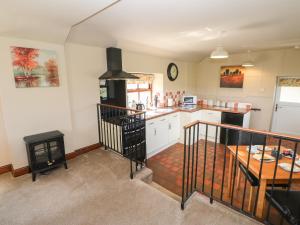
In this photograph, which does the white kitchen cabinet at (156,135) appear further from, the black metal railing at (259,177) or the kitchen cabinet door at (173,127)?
the black metal railing at (259,177)

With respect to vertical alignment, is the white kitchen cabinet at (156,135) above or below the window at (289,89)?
below

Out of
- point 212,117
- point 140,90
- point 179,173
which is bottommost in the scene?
point 179,173

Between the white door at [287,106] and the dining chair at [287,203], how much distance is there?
4.01 metres

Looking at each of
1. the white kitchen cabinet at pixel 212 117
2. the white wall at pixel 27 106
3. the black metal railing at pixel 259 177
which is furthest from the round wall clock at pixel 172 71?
the white wall at pixel 27 106

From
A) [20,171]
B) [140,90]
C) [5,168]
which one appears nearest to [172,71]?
[140,90]

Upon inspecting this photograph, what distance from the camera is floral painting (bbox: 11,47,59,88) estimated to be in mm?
2404

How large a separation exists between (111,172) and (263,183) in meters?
2.00

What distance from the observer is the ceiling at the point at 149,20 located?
184 centimetres

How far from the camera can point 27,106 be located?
2562 millimetres

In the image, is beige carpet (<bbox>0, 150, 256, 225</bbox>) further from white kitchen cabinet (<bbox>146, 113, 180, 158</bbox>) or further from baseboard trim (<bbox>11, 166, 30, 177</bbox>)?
white kitchen cabinet (<bbox>146, 113, 180, 158</bbox>)

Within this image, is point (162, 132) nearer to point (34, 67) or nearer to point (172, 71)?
point (172, 71)

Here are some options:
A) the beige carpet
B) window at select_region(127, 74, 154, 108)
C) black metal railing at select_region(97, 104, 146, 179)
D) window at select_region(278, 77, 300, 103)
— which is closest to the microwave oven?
window at select_region(127, 74, 154, 108)

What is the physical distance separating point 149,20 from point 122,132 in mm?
1885

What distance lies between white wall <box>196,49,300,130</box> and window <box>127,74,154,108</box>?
2.41 metres
